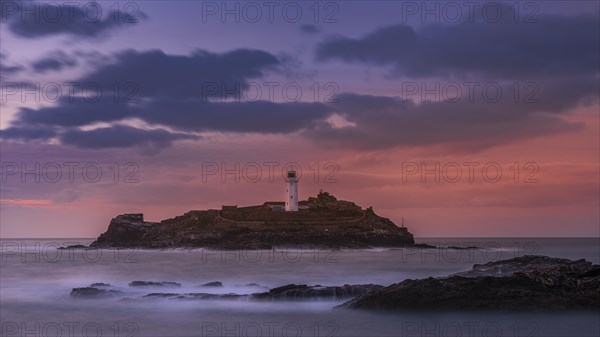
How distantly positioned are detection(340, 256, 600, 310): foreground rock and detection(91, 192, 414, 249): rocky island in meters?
81.8

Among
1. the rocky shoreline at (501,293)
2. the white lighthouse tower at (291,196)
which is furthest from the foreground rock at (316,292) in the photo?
the white lighthouse tower at (291,196)

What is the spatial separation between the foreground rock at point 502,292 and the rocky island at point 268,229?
268ft

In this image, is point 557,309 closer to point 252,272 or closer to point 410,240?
point 252,272

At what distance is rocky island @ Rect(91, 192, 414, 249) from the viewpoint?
11081 cm

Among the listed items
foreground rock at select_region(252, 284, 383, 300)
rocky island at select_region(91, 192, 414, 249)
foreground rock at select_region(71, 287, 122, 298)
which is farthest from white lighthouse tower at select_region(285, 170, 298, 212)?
foreground rock at select_region(252, 284, 383, 300)

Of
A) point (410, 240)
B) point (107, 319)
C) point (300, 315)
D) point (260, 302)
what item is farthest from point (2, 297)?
point (410, 240)

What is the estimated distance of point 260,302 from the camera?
28.8 metres

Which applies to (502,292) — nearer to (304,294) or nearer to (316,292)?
(316,292)

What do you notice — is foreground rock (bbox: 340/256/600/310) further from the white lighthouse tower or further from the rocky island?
the white lighthouse tower

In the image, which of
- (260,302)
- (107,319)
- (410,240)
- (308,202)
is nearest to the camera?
(107,319)

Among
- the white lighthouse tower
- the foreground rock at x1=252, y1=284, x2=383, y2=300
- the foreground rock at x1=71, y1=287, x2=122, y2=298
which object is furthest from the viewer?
the white lighthouse tower

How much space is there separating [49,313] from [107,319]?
4.55 metres

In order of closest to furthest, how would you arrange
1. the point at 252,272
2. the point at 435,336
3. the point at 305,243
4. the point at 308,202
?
the point at 435,336 < the point at 252,272 < the point at 305,243 < the point at 308,202

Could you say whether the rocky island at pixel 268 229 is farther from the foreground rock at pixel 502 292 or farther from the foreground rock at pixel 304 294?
the foreground rock at pixel 502 292
